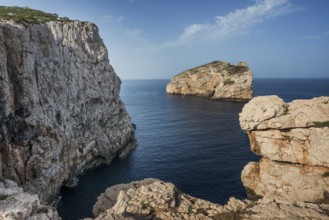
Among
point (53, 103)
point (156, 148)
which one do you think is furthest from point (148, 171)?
point (53, 103)

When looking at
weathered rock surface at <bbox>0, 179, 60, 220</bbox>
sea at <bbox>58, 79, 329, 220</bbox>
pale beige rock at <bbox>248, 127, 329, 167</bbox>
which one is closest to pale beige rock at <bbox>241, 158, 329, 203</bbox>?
pale beige rock at <bbox>248, 127, 329, 167</bbox>

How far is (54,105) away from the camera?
47219mm

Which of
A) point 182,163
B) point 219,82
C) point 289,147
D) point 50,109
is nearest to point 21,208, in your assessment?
point 50,109

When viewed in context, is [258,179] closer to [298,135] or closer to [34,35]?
[298,135]

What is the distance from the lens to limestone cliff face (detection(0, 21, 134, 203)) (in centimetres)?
3825

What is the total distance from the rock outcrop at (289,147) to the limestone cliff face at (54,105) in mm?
31476

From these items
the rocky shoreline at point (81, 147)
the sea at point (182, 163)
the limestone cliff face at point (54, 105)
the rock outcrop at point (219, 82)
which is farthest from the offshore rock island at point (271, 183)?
the rock outcrop at point (219, 82)

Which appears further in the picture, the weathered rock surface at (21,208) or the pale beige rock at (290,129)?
the pale beige rock at (290,129)

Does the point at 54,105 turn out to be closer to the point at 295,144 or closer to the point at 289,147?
the point at 289,147

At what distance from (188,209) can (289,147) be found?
62.8 feet

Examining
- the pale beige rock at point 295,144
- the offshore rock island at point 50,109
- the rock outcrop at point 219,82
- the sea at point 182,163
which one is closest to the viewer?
the pale beige rock at point 295,144

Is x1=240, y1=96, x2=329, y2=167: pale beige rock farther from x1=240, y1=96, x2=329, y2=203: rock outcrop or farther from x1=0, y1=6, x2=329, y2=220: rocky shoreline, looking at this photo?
x1=0, y1=6, x2=329, y2=220: rocky shoreline

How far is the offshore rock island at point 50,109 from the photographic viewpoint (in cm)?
3691

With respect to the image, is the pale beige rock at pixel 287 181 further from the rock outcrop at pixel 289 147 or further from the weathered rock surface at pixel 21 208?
the weathered rock surface at pixel 21 208
